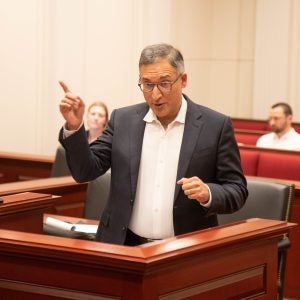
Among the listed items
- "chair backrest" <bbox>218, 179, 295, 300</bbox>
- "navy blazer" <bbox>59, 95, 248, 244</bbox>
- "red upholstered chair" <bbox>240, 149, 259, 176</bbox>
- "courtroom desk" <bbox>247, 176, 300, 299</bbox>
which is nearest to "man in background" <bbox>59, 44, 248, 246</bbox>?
"navy blazer" <bbox>59, 95, 248, 244</bbox>

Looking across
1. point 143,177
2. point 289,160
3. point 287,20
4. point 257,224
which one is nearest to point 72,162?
point 143,177

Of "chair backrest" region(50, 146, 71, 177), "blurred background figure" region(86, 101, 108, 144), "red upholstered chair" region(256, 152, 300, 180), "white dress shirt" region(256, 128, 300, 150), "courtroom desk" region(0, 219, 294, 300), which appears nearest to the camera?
"courtroom desk" region(0, 219, 294, 300)

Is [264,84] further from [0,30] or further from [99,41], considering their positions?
[0,30]

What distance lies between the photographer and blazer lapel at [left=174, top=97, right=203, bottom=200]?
2.85 meters

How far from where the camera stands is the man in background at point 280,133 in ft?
25.6

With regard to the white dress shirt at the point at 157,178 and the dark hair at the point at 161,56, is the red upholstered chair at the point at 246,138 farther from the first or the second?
the dark hair at the point at 161,56

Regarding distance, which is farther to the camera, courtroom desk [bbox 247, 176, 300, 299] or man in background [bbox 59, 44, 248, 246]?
courtroom desk [bbox 247, 176, 300, 299]

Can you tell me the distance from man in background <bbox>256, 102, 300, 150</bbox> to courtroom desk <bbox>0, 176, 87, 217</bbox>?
3507 millimetres

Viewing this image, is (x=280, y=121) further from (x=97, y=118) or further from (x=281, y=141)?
(x=97, y=118)

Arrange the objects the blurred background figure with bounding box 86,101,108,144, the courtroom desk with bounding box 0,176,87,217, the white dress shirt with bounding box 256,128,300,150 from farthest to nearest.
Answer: the white dress shirt with bounding box 256,128,300,150 → the blurred background figure with bounding box 86,101,108,144 → the courtroom desk with bounding box 0,176,87,217

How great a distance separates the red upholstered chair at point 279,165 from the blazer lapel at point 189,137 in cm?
260

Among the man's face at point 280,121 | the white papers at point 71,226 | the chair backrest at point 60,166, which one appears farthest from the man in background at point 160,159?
the man's face at point 280,121

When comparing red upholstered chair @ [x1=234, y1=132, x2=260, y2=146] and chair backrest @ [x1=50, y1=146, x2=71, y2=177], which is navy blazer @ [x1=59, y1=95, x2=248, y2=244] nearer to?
chair backrest @ [x1=50, y1=146, x2=71, y2=177]

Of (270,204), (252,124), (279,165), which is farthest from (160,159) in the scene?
(252,124)
